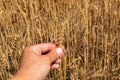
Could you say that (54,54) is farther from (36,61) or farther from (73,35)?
(73,35)

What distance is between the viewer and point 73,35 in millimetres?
1807

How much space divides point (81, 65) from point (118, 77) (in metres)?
0.22

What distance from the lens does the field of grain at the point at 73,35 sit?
1.61 m

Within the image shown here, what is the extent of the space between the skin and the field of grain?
504 millimetres

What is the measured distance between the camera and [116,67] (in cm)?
172

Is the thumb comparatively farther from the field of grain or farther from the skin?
the field of grain

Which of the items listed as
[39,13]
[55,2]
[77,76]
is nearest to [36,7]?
[39,13]

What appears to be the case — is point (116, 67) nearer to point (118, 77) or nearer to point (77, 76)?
point (118, 77)

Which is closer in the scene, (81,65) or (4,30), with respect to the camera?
(81,65)

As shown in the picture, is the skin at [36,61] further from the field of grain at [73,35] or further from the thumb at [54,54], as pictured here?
the field of grain at [73,35]

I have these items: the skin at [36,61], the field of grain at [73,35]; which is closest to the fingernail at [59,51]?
the skin at [36,61]

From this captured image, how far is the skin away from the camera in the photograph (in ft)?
2.76

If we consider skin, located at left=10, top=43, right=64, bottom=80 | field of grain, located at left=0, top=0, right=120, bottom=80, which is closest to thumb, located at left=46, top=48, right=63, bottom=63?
skin, located at left=10, top=43, right=64, bottom=80

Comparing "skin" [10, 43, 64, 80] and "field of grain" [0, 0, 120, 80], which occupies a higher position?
"skin" [10, 43, 64, 80]
